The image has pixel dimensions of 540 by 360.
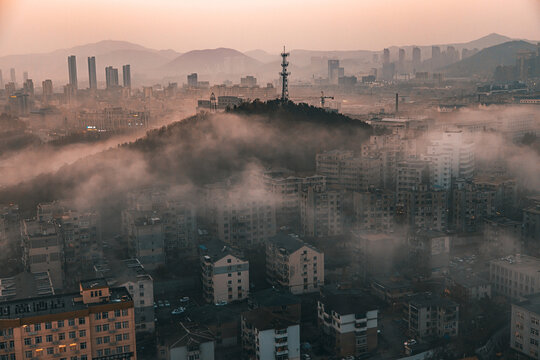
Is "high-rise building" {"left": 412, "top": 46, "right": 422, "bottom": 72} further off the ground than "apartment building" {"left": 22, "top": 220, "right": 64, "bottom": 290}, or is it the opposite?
"high-rise building" {"left": 412, "top": 46, "right": 422, "bottom": 72}

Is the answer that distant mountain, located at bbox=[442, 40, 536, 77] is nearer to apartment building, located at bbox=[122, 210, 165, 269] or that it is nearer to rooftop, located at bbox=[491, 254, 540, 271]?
rooftop, located at bbox=[491, 254, 540, 271]

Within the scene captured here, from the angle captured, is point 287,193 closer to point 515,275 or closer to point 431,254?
point 431,254

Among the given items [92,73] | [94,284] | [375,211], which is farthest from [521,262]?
[92,73]

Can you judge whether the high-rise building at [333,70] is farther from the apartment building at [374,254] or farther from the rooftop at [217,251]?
the rooftop at [217,251]

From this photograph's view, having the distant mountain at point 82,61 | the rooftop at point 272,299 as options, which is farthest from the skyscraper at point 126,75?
the rooftop at point 272,299

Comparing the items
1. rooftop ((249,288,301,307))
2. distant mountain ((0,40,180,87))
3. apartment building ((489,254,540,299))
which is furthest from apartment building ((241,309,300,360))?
distant mountain ((0,40,180,87))
